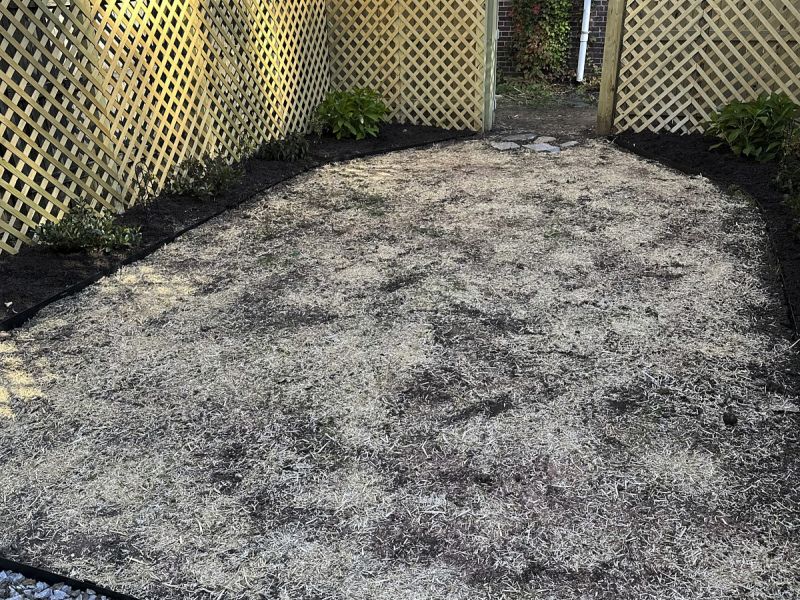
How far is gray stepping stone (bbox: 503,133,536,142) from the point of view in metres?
6.50

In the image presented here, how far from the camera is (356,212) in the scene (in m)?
4.71

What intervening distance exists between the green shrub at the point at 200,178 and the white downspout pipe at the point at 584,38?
5.98 m

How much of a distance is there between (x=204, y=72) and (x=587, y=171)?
319cm

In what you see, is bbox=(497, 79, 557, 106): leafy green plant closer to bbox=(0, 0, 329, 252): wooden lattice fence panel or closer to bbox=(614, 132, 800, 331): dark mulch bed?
bbox=(614, 132, 800, 331): dark mulch bed

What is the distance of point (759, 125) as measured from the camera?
5.18 meters

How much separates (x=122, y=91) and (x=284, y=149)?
5.28 feet

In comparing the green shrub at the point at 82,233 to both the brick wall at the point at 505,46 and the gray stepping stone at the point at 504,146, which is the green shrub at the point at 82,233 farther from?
the brick wall at the point at 505,46

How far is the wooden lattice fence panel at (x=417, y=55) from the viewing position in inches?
253

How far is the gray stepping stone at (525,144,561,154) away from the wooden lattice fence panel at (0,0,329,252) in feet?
7.80

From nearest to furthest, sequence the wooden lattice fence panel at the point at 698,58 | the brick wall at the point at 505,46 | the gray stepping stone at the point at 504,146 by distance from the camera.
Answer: the wooden lattice fence panel at the point at 698,58
the gray stepping stone at the point at 504,146
the brick wall at the point at 505,46

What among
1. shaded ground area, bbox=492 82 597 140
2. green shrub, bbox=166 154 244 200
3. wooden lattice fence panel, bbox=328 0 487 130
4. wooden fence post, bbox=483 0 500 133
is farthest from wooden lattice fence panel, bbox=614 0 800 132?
green shrub, bbox=166 154 244 200

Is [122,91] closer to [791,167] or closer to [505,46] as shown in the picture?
[791,167]

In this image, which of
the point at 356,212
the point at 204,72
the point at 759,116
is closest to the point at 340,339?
the point at 356,212

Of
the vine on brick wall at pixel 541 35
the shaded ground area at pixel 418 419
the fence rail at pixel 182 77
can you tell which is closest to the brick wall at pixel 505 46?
the vine on brick wall at pixel 541 35
